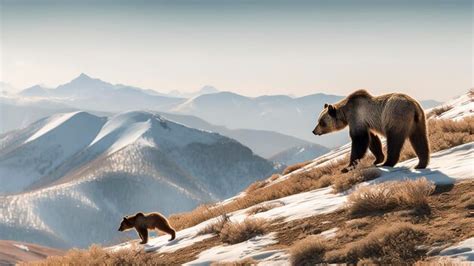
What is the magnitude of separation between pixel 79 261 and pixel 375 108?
842 cm

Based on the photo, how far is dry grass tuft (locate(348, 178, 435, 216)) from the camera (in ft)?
32.0

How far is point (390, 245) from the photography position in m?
8.09

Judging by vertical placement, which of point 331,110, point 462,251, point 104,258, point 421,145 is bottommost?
point 462,251

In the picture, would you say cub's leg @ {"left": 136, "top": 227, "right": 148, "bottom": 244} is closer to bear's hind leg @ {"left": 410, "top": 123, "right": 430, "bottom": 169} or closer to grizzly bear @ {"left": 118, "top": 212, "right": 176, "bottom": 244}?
Result: grizzly bear @ {"left": 118, "top": 212, "right": 176, "bottom": 244}

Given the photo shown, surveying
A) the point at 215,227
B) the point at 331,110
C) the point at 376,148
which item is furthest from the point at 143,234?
the point at 376,148

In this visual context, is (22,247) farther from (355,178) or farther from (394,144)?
(394,144)

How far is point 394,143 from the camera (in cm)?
1300

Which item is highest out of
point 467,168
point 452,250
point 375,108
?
point 375,108

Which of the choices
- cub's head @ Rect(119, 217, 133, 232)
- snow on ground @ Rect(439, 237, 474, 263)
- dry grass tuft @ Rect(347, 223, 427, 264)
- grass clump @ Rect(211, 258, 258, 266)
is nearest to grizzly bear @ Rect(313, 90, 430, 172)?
dry grass tuft @ Rect(347, 223, 427, 264)

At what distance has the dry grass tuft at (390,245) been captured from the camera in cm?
778

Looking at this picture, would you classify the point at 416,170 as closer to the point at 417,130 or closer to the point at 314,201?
the point at 417,130

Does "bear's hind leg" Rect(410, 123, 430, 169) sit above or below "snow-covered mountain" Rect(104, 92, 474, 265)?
above

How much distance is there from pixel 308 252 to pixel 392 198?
2517 millimetres

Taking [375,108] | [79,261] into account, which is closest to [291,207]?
[375,108]
